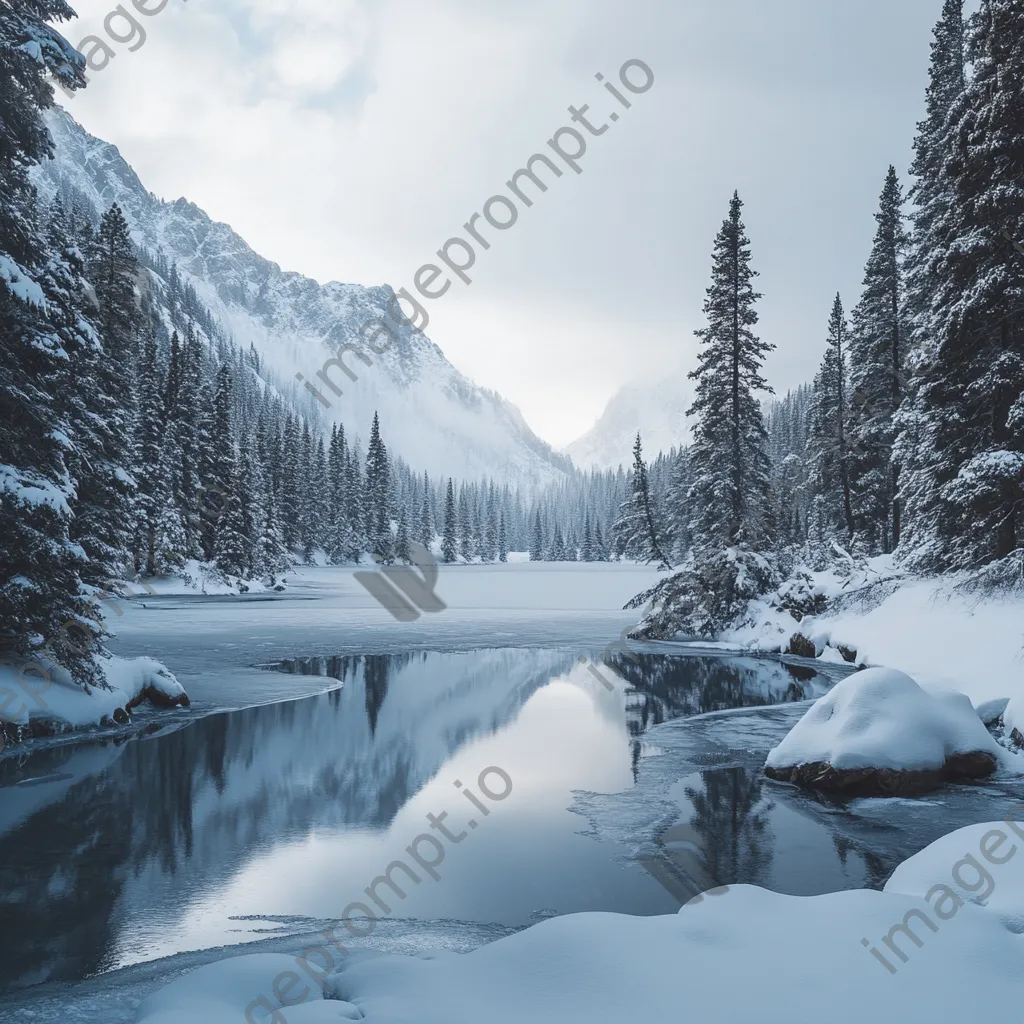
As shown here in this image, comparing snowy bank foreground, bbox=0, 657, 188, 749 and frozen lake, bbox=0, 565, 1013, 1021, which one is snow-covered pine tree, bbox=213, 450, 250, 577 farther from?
snowy bank foreground, bbox=0, 657, 188, 749

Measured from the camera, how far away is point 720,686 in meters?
19.9

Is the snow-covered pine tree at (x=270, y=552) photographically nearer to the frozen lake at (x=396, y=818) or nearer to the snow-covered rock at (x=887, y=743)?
the frozen lake at (x=396, y=818)

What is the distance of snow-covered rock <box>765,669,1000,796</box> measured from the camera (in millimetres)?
10570

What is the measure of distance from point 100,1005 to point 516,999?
3310mm

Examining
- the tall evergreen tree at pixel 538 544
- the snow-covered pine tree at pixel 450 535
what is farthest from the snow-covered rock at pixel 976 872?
the tall evergreen tree at pixel 538 544

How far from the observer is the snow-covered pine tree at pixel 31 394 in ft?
35.7

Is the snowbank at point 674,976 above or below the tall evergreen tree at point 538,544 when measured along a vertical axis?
below

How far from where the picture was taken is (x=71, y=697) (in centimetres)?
1365

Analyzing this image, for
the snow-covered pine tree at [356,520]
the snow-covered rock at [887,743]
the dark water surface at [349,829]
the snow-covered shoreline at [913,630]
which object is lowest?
the dark water surface at [349,829]

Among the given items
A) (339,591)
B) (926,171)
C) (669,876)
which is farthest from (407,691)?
(339,591)

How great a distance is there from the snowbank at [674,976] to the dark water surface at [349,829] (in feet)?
7.08

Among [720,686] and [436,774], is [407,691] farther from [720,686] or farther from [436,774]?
[720,686]

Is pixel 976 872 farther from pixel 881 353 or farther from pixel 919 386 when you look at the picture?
pixel 881 353

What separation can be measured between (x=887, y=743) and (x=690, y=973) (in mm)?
7868
